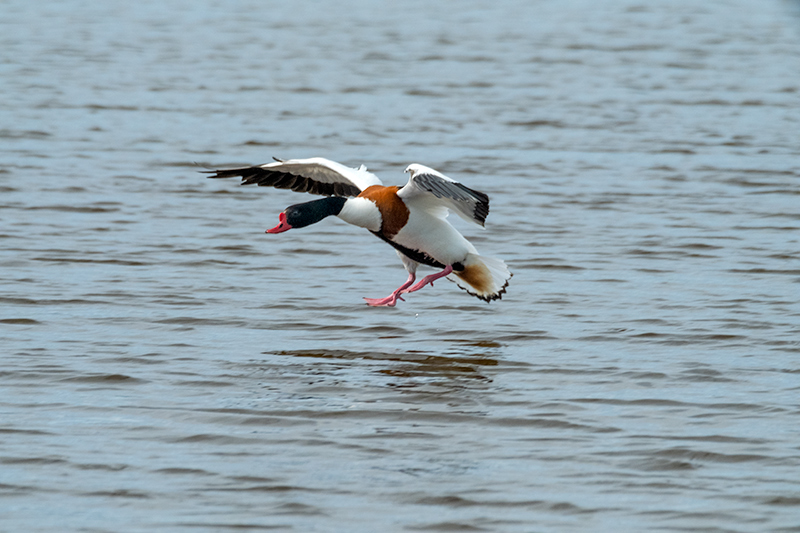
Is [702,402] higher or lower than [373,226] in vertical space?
lower

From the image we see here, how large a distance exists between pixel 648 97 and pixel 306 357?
14248 mm

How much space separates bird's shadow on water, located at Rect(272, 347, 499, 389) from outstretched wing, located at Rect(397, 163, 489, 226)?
916mm

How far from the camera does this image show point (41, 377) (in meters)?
7.28

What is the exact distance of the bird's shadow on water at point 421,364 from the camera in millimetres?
7531

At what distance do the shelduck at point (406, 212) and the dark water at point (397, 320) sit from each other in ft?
1.12

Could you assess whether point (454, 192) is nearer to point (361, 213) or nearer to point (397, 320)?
point (361, 213)

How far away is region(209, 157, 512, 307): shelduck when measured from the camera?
838cm

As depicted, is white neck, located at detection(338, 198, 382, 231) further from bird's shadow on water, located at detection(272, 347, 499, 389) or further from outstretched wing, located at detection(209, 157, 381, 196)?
bird's shadow on water, located at detection(272, 347, 499, 389)

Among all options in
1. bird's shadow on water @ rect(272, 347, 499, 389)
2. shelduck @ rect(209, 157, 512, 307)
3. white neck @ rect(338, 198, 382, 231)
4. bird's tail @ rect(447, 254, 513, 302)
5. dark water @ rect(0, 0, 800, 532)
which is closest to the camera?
dark water @ rect(0, 0, 800, 532)

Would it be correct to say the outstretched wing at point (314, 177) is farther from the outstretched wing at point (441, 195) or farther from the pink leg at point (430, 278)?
the pink leg at point (430, 278)

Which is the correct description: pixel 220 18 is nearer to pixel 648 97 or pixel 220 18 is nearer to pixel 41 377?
pixel 648 97

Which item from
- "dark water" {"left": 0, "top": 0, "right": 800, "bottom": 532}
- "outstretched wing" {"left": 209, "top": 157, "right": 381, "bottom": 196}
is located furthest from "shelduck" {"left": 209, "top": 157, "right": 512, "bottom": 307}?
"dark water" {"left": 0, "top": 0, "right": 800, "bottom": 532}

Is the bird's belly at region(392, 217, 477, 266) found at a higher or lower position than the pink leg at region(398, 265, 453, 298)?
higher

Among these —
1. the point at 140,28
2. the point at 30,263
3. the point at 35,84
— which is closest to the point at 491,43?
the point at 140,28
